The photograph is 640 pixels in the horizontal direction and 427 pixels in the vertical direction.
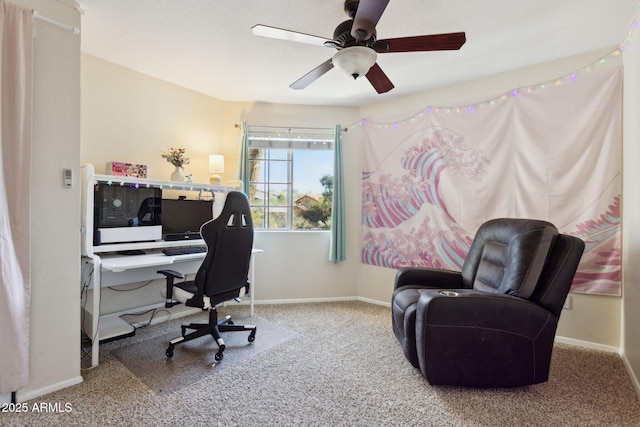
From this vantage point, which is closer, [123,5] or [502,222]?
[123,5]

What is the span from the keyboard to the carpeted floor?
82 centimetres

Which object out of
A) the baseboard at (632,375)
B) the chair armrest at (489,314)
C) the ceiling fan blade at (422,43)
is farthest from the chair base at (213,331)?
the baseboard at (632,375)

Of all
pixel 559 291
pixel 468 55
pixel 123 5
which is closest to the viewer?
pixel 559 291

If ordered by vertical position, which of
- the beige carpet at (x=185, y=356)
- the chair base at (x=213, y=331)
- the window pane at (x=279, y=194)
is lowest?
the beige carpet at (x=185, y=356)

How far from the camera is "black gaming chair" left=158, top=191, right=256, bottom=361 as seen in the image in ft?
7.12

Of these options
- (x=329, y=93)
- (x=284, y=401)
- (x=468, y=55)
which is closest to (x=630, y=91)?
(x=468, y=55)

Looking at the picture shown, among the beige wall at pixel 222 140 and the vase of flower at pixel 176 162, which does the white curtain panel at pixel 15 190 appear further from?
the vase of flower at pixel 176 162

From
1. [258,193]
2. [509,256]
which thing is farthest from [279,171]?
[509,256]

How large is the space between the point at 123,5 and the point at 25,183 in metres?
1.25

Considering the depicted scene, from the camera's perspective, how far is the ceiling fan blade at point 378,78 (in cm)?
201

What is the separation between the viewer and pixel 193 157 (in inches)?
137

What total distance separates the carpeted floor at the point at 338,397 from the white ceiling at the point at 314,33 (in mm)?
2380

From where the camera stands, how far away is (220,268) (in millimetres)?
2229

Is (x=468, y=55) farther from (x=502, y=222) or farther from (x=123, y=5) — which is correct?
(x=123, y=5)
